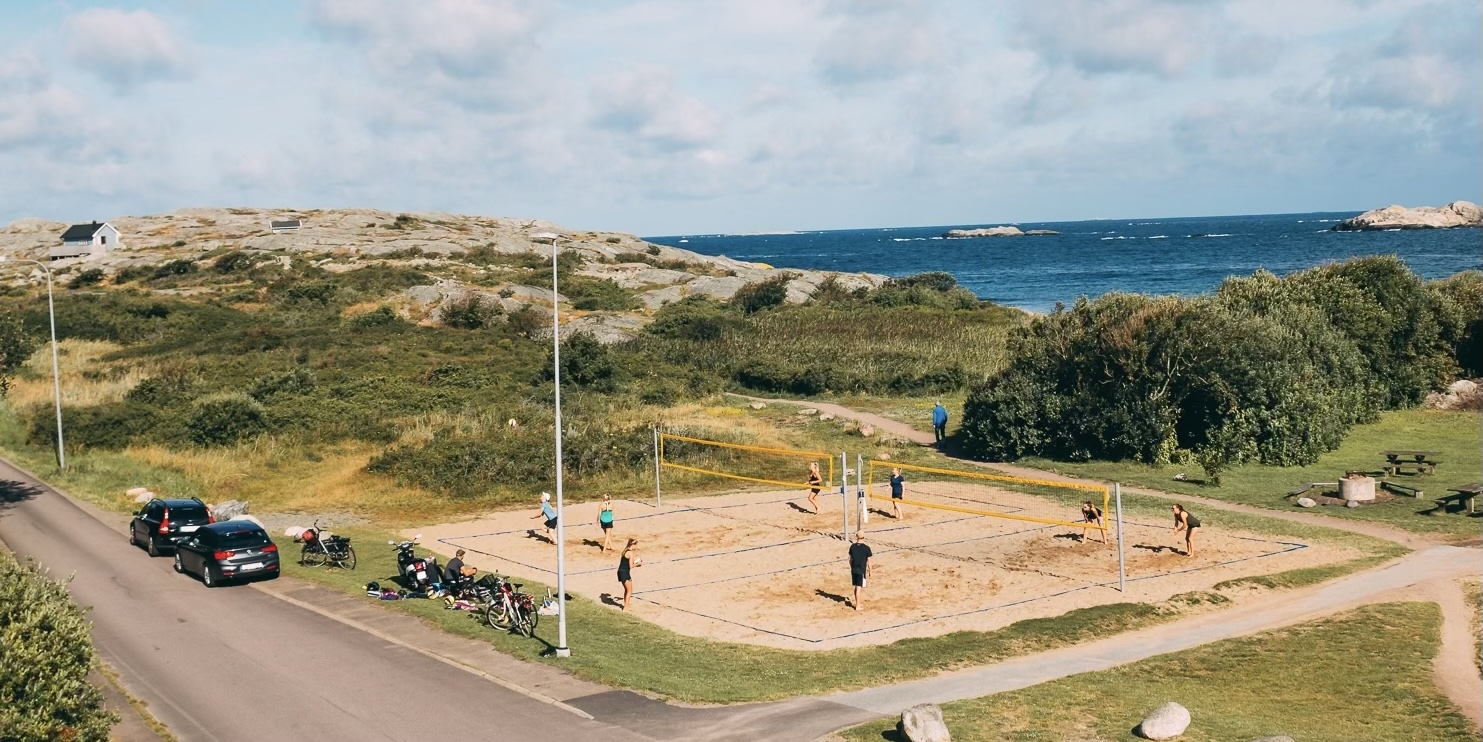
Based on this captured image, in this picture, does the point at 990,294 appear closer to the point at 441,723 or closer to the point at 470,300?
the point at 470,300

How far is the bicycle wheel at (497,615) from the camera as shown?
24.3m

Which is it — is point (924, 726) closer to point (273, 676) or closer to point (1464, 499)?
point (273, 676)

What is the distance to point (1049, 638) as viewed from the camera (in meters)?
23.2

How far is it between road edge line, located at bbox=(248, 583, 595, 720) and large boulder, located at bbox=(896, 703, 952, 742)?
5107 millimetres

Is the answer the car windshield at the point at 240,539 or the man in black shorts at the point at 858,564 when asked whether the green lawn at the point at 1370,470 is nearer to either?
the man in black shorts at the point at 858,564

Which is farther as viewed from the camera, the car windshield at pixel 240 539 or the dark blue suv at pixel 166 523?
the dark blue suv at pixel 166 523

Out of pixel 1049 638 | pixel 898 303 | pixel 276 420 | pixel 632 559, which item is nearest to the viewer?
pixel 1049 638

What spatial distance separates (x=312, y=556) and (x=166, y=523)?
455 centimetres

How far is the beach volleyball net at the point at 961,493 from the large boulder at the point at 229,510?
63.6 ft

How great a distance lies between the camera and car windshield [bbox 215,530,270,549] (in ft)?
93.7

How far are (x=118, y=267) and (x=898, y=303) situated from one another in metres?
80.8

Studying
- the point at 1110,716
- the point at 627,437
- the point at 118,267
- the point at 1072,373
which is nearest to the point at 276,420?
the point at 627,437

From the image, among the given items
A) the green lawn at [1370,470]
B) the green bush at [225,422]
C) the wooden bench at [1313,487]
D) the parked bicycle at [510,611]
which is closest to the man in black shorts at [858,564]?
the parked bicycle at [510,611]

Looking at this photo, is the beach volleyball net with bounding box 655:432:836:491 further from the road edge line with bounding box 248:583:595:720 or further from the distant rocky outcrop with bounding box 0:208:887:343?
the distant rocky outcrop with bounding box 0:208:887:343
